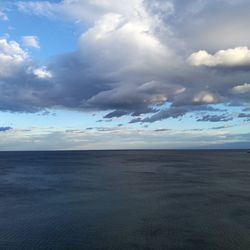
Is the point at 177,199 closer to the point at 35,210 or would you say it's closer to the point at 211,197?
the point at 211,197

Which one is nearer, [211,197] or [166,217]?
[166,217]

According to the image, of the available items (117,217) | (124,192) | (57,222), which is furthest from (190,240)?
(124,192)

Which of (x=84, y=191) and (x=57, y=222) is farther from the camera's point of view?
(x=84, y=191)

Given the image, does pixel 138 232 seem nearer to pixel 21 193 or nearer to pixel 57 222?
pixel 57 222

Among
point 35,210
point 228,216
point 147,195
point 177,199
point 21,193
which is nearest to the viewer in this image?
point 228,216

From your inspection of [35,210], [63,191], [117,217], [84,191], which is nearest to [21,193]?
[63,191]

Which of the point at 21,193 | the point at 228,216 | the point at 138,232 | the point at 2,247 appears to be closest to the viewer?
the point at 2,247

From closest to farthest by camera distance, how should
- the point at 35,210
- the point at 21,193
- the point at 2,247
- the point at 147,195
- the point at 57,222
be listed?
the point at 2,247 → the point at 57,222 → the point at 35,210 → the point at 147,195 → the point at 21,193

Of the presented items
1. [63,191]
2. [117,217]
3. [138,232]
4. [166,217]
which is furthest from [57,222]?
[63,191]

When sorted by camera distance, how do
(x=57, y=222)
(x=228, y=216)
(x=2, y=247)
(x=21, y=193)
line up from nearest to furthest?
1. (x=2, y=247)
2. (x=57, y=222)
3. (x=228, y=216)
4. (x=21, y=193)
